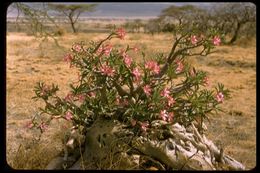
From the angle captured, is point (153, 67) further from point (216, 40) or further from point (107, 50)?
point (216, 40)

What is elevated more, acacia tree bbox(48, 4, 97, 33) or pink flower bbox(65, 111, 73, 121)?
acacia tree bbox(48, 4, 97, 33)

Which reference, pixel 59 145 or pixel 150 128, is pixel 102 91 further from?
pixel 59 145

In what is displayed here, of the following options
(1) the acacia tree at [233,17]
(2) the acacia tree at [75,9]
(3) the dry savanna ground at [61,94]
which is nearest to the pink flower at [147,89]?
(3) the dry savanna ground at [61,94]

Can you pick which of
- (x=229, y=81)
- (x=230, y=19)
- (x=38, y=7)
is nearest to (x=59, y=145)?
(x=38, y=7)

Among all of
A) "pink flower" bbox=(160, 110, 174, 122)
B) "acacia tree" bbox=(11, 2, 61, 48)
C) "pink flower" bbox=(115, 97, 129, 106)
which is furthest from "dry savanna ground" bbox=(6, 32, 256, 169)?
"acacia tree" bbox=(11, 2, 61, 48)

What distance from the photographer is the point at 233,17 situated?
26578mm

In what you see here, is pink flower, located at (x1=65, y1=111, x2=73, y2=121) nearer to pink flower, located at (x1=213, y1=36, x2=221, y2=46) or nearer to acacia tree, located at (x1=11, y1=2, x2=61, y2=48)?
pink flower, located at (x1=213, y1=36, x2=221, y2=46)

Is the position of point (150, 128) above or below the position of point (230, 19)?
below

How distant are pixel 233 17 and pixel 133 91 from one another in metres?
22.4

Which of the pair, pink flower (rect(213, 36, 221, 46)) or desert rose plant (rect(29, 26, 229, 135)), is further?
pink flower (rect(213, 36, 221, 46))

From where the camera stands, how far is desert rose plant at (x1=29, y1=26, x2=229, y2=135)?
16.1ft

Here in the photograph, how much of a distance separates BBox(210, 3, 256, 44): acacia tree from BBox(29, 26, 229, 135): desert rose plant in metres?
20.0

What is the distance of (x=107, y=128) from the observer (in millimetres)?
5008

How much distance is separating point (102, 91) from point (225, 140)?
2896 mm
